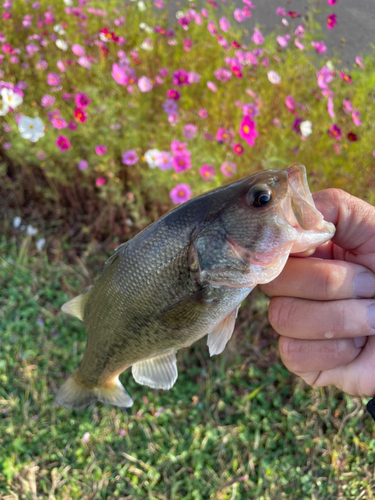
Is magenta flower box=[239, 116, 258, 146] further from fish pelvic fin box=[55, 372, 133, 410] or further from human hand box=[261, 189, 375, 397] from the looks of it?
fish pelvic fin box=[55, 372, 133, 410]

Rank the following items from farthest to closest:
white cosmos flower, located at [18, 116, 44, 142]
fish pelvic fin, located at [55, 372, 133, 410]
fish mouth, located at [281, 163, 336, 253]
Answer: white cosmos flower, located at [18, 116, 44, 142] → fish pelvic fin, located at [55, 372, 133, 410] → fish mouth, located at [281, 163, 336, 253]

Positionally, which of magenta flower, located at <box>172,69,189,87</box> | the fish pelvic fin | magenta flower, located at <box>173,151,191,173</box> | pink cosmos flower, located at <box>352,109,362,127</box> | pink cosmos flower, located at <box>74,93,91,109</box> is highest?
pink cosmos flower, located at <box>352,109,362,127</box>

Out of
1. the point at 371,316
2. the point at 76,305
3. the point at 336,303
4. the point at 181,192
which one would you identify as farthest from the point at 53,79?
the point at 371,316

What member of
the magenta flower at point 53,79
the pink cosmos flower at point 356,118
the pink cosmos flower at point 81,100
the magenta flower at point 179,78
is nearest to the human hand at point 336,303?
Answer: the pink cosmos flower at point 356,118

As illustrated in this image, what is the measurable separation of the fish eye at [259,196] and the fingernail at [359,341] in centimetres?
69

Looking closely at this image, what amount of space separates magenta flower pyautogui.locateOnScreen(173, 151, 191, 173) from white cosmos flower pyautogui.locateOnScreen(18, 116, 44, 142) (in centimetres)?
89

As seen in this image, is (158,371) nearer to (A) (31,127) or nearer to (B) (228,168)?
(B) (228,168)

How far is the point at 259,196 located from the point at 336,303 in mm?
517

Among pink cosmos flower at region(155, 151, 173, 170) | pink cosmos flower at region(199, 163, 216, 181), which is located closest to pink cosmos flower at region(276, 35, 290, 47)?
pink cosmos flower at region(199, 163, 216, 181)

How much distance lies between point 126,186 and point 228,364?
1.62 metres

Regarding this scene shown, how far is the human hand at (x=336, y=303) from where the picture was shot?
3.69 ft

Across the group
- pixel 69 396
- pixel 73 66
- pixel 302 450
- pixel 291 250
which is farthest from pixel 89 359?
pixel 73 66

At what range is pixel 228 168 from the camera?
2.12 m

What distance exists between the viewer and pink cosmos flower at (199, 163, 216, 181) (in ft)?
6.49
